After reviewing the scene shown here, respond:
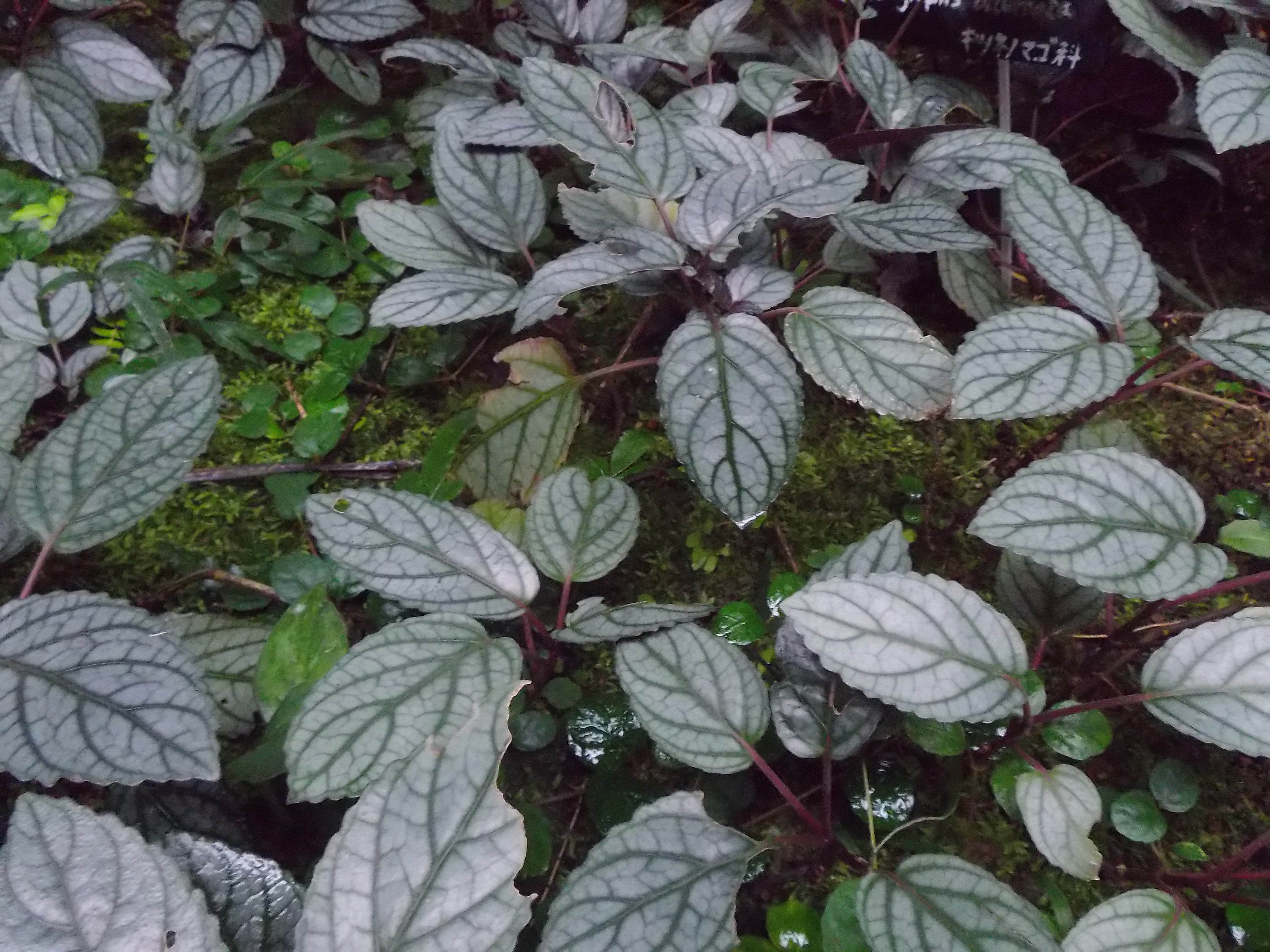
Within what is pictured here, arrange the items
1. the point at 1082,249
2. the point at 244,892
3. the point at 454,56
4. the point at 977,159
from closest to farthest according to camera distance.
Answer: the point at 244,892, the point at 1082,249, the point at 977,159, the point at 454,56

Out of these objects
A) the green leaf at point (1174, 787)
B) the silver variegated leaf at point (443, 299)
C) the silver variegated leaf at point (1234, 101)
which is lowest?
the green leaf at point (1174, 787)

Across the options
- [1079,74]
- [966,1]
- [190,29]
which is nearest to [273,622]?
[190,29]

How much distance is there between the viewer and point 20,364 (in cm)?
106

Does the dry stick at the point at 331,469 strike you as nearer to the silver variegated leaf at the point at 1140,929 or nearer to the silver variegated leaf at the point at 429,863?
the silver variegated leaf at the point at 429,863

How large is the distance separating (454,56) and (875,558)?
1.17 m

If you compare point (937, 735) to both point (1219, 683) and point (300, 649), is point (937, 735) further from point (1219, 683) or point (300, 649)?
point (300, 649)

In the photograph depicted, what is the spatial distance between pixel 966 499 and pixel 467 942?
98 cm

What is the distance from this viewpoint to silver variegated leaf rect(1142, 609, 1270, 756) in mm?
777

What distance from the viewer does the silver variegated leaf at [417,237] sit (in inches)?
49.3

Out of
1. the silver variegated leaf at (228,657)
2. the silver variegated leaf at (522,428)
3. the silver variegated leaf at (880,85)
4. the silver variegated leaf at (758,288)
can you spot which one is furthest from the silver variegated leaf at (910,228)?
the silver variegated leaf at (228,657)

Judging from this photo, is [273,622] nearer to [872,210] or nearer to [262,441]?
[262,441]

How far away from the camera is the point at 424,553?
937mm

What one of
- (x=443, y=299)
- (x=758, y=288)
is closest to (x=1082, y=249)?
(x=758, y=288)

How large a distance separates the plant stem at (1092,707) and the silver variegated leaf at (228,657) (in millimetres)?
943
